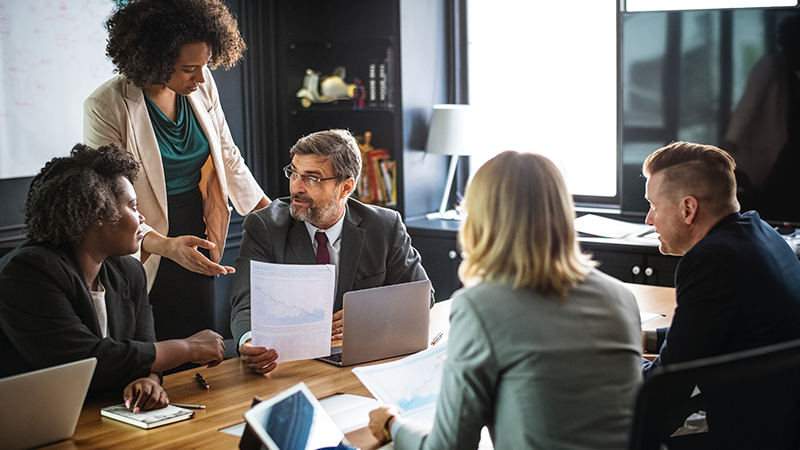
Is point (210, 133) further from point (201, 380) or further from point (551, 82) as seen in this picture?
point (551, 82)

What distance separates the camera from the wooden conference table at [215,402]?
1.54 m

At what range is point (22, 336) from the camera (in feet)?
5.73

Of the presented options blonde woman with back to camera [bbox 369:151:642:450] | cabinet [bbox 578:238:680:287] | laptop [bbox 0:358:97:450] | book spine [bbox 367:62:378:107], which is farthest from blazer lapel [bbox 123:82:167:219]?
book spine [bbox 367:62:378:107]

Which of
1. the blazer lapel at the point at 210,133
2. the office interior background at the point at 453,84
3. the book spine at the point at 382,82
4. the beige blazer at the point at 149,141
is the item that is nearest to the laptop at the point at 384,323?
the beige blazer at the point at 149,141

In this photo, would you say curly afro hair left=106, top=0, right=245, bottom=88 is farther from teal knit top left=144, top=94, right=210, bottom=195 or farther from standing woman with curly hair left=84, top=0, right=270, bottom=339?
teal knit top left=144, top=94, right=210, bottom=195

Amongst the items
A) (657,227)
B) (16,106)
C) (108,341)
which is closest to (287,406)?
(108,341)

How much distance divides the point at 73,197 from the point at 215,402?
0.59 m

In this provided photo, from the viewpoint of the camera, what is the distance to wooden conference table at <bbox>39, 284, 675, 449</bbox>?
5.06 ft

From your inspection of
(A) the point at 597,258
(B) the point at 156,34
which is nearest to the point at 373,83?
(A) the point at 597,258

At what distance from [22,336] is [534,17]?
331cm

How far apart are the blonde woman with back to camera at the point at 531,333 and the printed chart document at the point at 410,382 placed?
31 centimetres

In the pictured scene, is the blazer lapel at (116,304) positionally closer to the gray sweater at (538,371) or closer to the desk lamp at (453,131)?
the gray sweater at (538,371)

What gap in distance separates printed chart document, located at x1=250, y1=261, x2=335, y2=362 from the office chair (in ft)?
2.67

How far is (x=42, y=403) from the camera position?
1.46 meters
